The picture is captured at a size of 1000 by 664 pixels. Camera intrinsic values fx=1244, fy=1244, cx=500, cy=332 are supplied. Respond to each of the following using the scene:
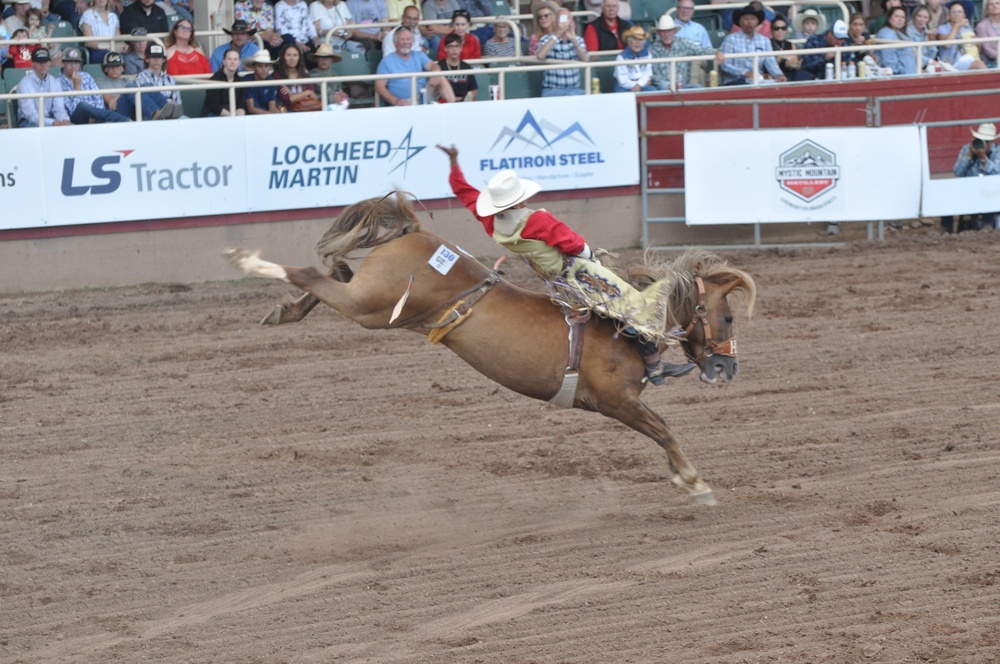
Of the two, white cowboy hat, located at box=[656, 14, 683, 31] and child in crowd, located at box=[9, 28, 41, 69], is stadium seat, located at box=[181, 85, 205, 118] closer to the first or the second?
child in crowd, located at box=[9, 28, 41, 69]

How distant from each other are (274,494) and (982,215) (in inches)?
417

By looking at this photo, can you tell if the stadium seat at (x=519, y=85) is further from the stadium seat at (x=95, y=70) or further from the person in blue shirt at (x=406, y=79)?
the stadium seat at (x=95, y=70)

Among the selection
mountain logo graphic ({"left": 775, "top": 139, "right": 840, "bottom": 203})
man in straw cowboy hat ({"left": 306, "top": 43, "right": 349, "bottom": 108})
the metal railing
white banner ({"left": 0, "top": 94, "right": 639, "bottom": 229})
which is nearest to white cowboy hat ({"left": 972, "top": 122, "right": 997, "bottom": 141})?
the metal railing

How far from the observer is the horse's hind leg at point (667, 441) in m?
6.96

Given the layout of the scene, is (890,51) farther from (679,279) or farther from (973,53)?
(679,279)

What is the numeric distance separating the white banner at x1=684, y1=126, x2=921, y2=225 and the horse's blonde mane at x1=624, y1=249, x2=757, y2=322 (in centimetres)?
718

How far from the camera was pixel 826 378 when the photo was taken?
961cm

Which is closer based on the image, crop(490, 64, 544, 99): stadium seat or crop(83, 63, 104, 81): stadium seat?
crop(83, 63, 104, 81): stadium seat

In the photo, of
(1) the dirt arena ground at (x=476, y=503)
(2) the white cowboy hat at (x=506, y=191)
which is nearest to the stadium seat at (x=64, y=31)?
(1) the dirt arena ground at (x=476, y=503)

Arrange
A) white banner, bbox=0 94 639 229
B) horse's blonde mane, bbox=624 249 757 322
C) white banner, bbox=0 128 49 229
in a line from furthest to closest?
white banner, bbox=0 94 639 229 < white banner, bbox=0 128 49 229 < horse's blonde mane, bbox=624 249 757 322

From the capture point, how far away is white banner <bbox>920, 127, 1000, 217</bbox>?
14.4 meters

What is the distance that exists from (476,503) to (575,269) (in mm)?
1582

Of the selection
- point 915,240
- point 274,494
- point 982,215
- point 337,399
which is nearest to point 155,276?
point 337,399

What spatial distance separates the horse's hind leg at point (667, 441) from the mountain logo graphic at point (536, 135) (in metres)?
7.49
